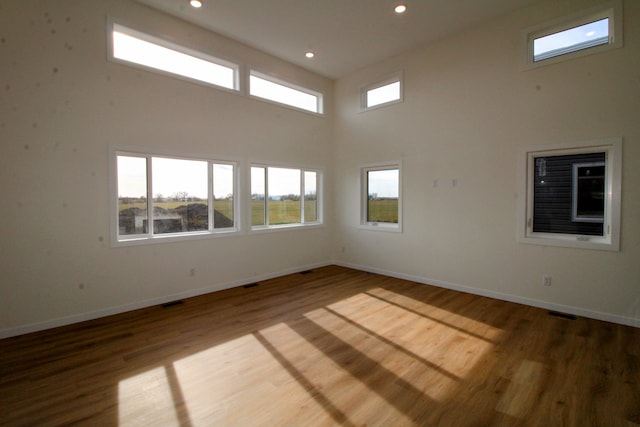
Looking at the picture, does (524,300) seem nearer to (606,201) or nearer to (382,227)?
(606,201)

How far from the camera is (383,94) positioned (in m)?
5.88

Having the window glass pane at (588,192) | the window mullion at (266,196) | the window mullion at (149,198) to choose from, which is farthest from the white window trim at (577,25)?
the window mullion at (149,198)

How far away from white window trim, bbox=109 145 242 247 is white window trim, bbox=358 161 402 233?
255 centimetres

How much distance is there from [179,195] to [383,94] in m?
4.22

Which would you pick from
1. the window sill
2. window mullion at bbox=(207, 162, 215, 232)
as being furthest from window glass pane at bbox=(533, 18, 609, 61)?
window mullion at bbox=(207, 162, 215, 232)

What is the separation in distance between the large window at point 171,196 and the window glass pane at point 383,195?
9.17 feet

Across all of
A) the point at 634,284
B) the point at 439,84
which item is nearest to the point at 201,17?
the point at 439,84

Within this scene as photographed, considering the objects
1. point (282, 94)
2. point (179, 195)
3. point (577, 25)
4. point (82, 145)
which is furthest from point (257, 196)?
point (577, 25)

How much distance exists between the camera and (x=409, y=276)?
17.9 feet

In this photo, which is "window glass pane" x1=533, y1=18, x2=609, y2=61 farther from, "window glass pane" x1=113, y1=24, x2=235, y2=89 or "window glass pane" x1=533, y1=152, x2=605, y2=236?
"window glass pane" x1=113, y1=24, x2=235, y2=89

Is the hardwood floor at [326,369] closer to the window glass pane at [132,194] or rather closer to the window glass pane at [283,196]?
the window glass pane at [132,194]

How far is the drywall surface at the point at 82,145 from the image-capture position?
3221mm

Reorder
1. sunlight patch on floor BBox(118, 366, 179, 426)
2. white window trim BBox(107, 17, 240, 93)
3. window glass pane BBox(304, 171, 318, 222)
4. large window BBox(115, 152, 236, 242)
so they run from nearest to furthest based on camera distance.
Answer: sunlight patch on floor BBox(118, 366, 179, 426), white window trim BBox(107, 17, 240, 93), large window BBox(115, 152, 236, 242), window glass pane BBox(304, 171, 318, 222)

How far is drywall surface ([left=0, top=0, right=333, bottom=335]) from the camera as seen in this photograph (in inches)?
127
